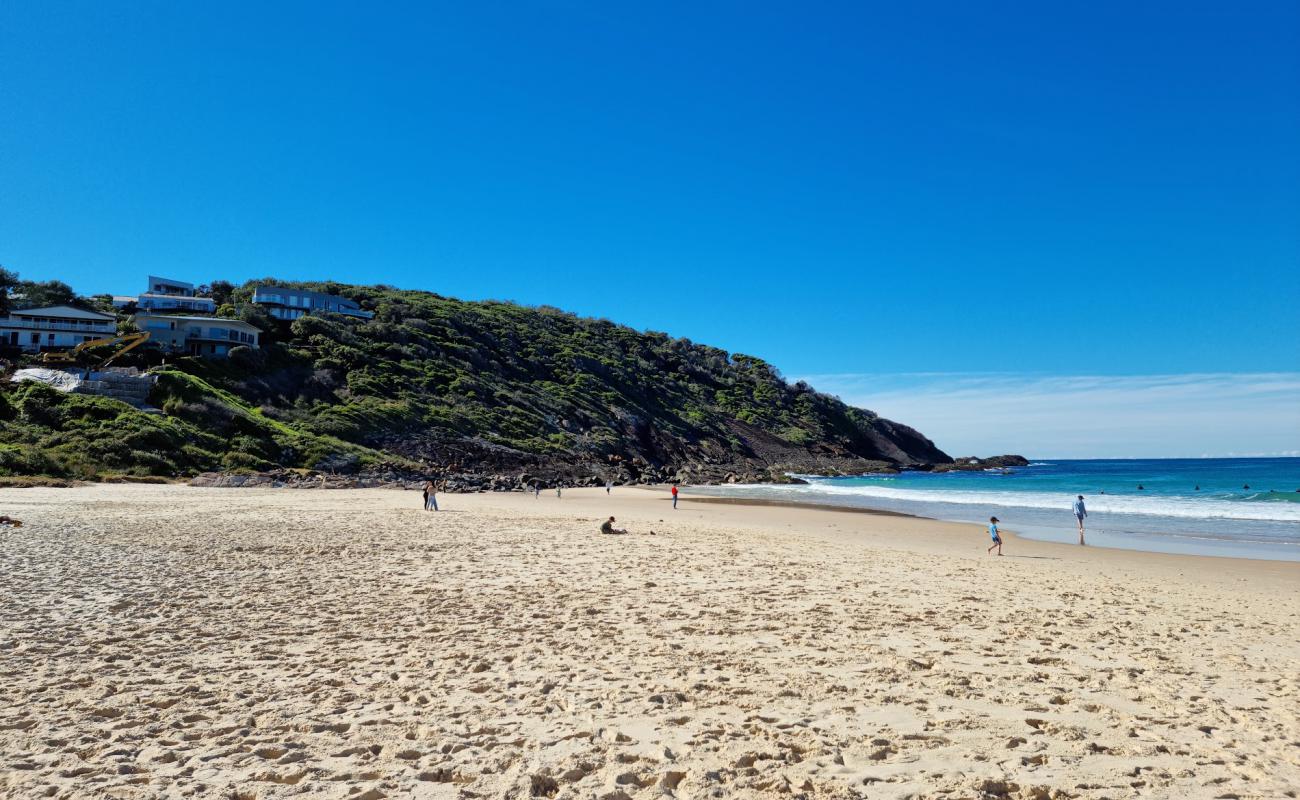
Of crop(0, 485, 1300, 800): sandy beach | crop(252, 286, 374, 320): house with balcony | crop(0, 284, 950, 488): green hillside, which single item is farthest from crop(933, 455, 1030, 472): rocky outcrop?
crop(0, 485, 1300, 800): sandy beach

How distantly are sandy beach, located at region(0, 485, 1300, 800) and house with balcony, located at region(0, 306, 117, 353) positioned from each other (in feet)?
174

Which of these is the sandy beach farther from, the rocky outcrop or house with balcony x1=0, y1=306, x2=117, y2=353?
the rocky outcrop

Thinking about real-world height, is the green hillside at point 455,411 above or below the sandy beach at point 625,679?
above

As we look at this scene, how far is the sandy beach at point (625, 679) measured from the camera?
446 centimetres

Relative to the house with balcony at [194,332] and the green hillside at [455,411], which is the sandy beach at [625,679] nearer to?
the green hillside at [455,411]

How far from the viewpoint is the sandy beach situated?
4.46 m

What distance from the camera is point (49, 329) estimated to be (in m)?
54.0

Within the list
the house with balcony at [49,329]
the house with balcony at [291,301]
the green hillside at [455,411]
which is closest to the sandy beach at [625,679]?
the green hillside at [455,411]

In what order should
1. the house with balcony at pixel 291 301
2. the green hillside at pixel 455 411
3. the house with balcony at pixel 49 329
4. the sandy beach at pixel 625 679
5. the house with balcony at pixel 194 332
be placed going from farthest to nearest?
the house with balcony at pixel 291 301 < the house with balcony at pixel 194 332 < the house with balcony at pixel 49 329 < the green hillside at pixel 455 411 < the sandy beach at pixel 625 679

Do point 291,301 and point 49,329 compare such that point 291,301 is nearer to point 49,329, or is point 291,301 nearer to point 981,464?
point 49,329

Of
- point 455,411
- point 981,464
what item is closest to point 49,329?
point 455,411

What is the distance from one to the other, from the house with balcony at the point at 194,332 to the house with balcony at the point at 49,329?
130 inches

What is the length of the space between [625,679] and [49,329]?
66698 millimetres

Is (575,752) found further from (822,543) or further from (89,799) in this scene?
(822,543)
